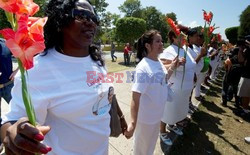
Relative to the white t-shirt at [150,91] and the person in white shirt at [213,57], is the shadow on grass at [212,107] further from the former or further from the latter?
the white t-shirt at [150,91]

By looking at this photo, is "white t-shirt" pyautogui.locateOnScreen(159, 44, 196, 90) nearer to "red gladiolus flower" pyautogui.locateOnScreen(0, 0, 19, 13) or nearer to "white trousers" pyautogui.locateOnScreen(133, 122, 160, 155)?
"white trousers" pyautogui.locateOnScreen(133, 122, 160, 155)

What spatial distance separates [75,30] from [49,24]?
0.69 feet

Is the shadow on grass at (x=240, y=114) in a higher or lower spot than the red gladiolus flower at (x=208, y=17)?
lower

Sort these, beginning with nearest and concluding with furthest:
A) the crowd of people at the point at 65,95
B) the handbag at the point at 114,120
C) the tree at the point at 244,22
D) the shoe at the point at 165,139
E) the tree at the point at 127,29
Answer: the crowd of people at the point at 65,95 → the handbag at the point at 114,120 → the shoe at the point at 165,139 → the tree at the point at 244,22 → the tree at the point at 127,29

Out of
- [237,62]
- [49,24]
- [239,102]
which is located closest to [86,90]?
[49,24]

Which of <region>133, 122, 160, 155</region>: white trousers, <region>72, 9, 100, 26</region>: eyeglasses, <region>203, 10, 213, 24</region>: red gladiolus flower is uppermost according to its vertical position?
<region>203, 10, 213, 24</region>: red gladiolus flower

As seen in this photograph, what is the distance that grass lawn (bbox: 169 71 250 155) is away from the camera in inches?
157

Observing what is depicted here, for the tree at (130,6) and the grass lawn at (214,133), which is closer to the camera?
the grass lawn at (214,133)

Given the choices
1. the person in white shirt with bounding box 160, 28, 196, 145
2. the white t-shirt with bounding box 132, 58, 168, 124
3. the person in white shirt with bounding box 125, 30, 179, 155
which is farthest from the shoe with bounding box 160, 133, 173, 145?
the white t-shirt with bounding box 132, 58, 168, 124

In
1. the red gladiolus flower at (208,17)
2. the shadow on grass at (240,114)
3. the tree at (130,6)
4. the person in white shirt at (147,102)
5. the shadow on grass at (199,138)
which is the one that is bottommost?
the shadow on grass at (240,114)

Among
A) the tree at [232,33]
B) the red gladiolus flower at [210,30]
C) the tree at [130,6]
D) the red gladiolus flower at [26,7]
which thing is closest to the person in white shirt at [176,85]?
the red gladiolus flower at [210,30]

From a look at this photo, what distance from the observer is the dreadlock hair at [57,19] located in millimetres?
1520

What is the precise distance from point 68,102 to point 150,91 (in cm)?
153

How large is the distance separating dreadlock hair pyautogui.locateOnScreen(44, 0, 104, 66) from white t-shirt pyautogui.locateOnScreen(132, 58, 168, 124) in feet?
4.39
